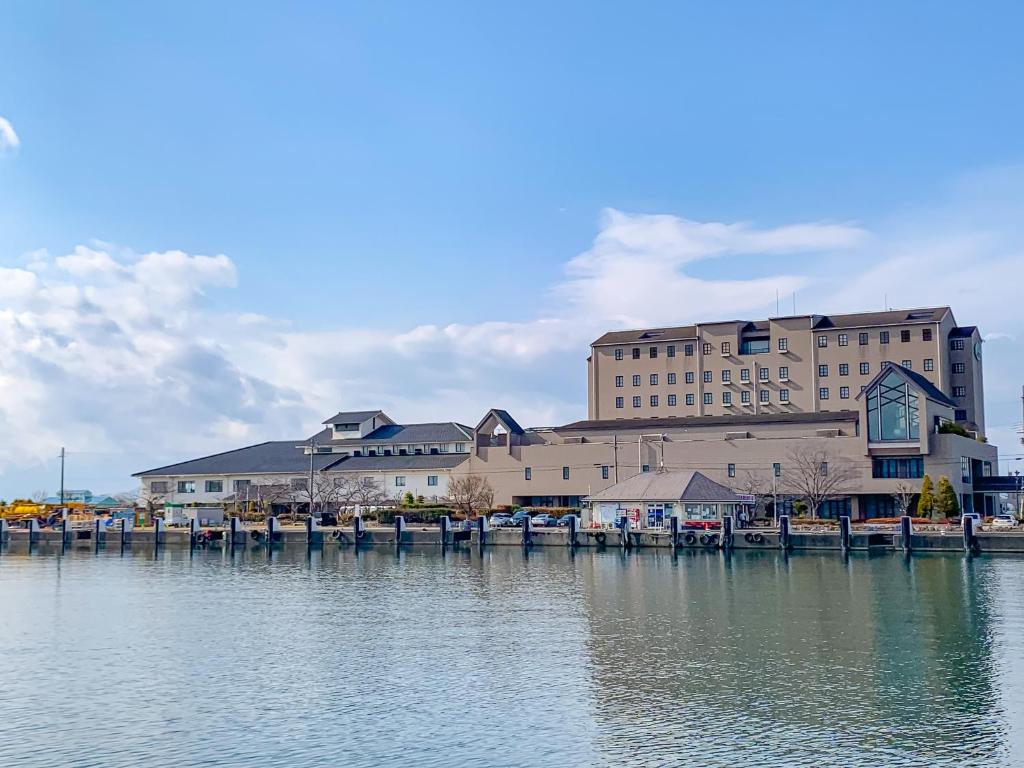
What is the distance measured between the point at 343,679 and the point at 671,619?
533 inches

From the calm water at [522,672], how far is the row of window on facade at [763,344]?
4598cm

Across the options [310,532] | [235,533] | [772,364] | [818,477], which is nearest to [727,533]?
[818,477]

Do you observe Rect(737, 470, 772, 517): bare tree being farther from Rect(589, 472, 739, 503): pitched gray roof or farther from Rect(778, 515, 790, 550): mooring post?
Rect(778, 515, 790, 550): mooring post

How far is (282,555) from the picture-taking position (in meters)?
69.3

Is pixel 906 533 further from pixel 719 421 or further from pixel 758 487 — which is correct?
pixel 719 421

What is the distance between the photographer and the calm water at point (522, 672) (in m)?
20.9

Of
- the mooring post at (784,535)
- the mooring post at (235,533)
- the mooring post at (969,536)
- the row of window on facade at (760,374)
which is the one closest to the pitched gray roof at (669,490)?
the mooring post at (784,535)

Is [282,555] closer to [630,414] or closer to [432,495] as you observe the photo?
[432,495]

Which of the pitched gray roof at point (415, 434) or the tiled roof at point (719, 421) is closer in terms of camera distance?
the tiled roof at point (719, 421)

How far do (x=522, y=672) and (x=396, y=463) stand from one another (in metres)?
69.6

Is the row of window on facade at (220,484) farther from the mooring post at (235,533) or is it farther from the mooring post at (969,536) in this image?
the mooring post at (969,536)

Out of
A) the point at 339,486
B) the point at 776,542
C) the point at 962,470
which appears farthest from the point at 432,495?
the point at 962,470

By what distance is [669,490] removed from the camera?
230 feet

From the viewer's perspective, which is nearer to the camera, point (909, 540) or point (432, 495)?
point (909, 540)
